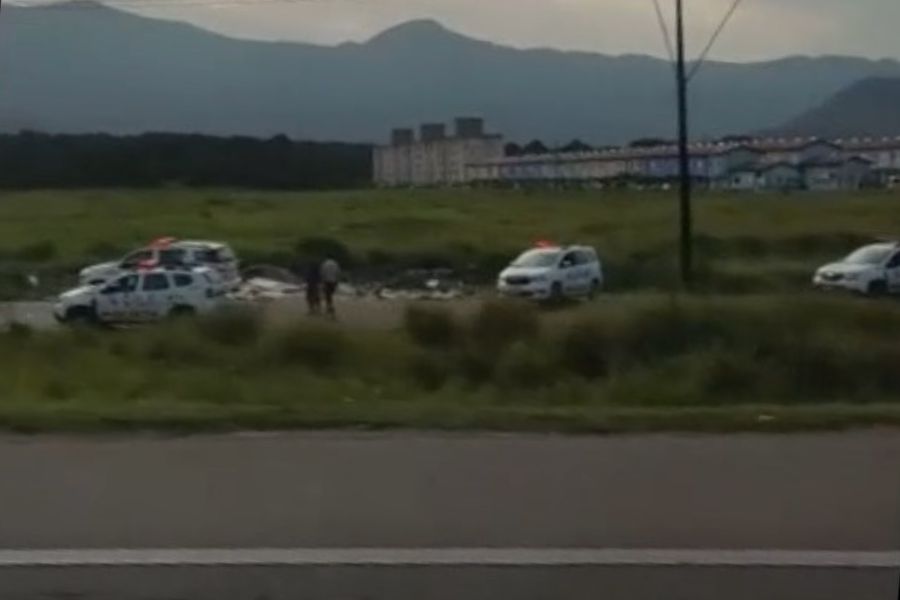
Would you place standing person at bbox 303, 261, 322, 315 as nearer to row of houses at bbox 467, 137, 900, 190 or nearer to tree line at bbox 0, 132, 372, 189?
row of houses at bbox 467, 137, 900, 190

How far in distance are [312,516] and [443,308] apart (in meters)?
17.7

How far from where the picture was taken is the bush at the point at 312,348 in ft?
74.2

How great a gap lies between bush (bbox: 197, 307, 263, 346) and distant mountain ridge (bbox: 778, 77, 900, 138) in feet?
49.0

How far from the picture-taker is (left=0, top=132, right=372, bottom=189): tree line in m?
42.4

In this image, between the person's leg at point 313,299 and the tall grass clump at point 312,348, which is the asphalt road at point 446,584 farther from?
the person's leg at point 313,299

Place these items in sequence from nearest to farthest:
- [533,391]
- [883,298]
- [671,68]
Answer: [533,391] → [883,298] → [671,68]

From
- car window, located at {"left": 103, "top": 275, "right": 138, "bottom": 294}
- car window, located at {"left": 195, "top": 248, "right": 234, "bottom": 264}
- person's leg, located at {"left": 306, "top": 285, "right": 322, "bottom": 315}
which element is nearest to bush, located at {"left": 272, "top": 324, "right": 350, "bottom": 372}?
person's leg, located at {"left": 306, "top": 285, "right": 322, "bottom": 315}

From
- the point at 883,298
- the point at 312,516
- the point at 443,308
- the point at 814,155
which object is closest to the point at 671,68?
the point at 814,155

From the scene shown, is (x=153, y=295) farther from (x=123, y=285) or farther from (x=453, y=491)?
(x=453, y=491)

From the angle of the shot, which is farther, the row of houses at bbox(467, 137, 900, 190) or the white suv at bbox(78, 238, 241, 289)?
the row of houses at bbox(467, 137, 900, 190)

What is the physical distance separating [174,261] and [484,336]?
1231 cm

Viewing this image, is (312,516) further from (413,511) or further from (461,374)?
(461,374)

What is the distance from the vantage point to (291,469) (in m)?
9.95

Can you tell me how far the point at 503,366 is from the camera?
69.9 feet
